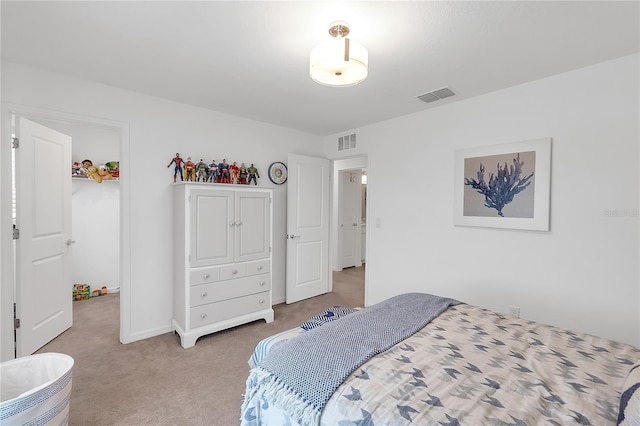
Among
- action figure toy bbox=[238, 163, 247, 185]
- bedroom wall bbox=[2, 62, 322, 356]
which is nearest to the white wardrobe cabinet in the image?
bedroom wall bbox=[2, 62, 322, 356]

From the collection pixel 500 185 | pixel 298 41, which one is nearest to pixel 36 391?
pixel 298 41

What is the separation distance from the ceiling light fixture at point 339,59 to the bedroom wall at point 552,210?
1633mm

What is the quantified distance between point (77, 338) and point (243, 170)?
89.8 inches

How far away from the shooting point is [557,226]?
87.8 inches

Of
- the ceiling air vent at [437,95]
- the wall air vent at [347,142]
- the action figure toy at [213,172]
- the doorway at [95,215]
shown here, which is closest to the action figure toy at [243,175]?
the action figure toy at [213,172]

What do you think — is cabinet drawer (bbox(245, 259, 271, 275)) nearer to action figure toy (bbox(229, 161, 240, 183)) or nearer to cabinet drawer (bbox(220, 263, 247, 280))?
cabinet drawer (bbox(220, 263, 247, 280))

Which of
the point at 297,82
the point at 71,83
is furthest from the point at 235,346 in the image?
the point at 71,83

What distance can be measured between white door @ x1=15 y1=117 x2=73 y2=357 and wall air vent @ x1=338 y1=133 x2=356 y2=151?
Answer: 304 centimetres

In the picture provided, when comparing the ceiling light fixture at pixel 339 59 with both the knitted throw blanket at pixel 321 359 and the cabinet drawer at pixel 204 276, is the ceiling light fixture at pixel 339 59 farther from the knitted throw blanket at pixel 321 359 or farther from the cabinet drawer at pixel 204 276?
the cabinet drawer at pixel 204 276

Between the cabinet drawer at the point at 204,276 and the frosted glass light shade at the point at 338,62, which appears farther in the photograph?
the cabinet drawer at the point at 204,276

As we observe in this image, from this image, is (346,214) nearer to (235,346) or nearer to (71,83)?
(235,346)

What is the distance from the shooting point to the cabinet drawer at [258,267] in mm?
3021

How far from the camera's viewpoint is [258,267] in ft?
10.2

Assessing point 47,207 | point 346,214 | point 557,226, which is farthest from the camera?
point 346,214
